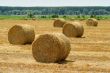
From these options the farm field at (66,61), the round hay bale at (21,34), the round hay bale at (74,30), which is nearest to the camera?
the farm field at (66,61)

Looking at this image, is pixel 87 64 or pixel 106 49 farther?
pixel 106 49

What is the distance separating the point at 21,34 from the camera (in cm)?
2439

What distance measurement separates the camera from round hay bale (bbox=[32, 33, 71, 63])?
17125 millimetres

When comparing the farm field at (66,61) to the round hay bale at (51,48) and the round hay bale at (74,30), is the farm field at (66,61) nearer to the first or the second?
the round hay bale at (51,48)

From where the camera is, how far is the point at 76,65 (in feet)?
53.7

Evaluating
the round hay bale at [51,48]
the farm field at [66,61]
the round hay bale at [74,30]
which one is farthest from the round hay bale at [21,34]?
the round hay bale at [51,48]

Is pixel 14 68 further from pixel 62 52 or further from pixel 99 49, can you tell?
pixel 99 49

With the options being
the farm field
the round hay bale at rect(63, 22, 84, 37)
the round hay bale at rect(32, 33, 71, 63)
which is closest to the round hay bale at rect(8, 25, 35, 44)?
the farm field

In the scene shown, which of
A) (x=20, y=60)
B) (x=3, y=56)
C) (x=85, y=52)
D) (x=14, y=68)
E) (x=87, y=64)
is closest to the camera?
(x=14, y=68)

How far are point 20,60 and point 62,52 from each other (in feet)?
6.74

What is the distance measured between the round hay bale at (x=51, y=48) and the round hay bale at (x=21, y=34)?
646cm

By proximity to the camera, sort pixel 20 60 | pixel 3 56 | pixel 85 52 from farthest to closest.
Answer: pixel 85 52 → pixel 3 56 → pixel 20 60

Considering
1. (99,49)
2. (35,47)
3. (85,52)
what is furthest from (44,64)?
(99,49)

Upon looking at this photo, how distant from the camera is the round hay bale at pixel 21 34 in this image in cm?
2433
